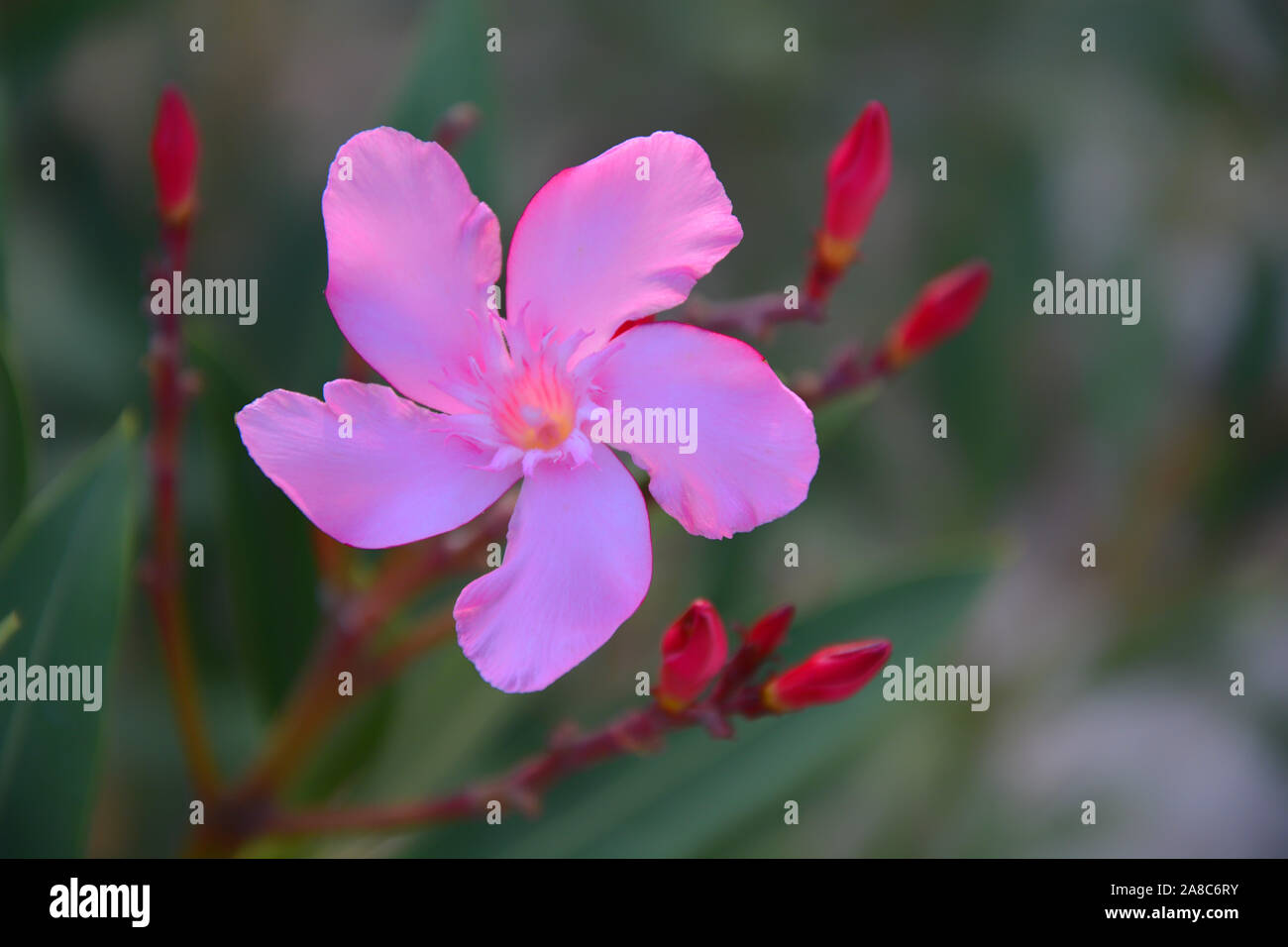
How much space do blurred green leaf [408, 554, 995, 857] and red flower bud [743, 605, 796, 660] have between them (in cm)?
52

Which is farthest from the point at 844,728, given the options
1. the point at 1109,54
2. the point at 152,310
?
the point at 1109,54

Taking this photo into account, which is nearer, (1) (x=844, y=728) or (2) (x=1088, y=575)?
(1) (x=844, y=728)

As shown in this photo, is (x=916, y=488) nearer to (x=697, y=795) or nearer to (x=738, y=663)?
(x=697, y=795)

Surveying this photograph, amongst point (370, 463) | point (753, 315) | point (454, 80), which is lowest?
point (370, 463)

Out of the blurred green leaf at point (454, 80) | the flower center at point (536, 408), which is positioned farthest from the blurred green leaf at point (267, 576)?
the flower center at point (536, 408)

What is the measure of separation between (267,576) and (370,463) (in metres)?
0.68

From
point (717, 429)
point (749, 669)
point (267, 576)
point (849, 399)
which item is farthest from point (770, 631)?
point (267, 576)

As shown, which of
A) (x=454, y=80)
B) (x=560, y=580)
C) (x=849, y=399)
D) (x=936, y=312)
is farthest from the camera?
(x=454, y=80)

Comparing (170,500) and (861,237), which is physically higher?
(861,237)

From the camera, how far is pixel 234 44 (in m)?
1.88

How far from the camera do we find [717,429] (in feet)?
2.10

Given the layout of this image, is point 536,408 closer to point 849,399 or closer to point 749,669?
point 749,669

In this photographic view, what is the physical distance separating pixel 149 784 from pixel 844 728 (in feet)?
3.13

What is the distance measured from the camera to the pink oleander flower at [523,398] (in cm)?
62
